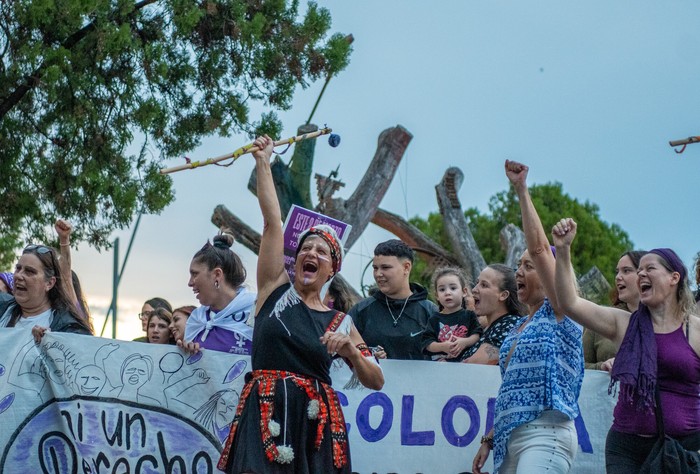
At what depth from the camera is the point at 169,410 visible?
6344 millimetres

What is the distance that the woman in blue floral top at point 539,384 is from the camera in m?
5.34

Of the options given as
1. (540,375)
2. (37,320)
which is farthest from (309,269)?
(37,320)

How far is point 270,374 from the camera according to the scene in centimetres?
501

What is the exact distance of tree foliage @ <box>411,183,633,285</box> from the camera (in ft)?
136

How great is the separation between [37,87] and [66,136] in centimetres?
79

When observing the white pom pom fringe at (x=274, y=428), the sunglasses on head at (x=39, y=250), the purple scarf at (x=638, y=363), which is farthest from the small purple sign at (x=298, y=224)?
the purple scarf at (x=638, y=363)

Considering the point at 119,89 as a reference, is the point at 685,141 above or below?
below

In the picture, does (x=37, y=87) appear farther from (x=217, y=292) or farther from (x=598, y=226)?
(x=598, y=226)

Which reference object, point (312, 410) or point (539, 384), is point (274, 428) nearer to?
point (312, 410)

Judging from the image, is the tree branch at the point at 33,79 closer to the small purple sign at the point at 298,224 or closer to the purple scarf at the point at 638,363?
the small purple sign at the point at 298,224

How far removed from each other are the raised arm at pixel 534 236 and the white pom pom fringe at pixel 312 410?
1.37m

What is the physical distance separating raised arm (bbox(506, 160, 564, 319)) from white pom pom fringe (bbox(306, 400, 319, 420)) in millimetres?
1367

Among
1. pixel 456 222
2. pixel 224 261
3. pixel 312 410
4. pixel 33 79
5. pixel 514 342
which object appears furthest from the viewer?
pixel 456 222

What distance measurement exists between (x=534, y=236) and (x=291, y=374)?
1433 mm
